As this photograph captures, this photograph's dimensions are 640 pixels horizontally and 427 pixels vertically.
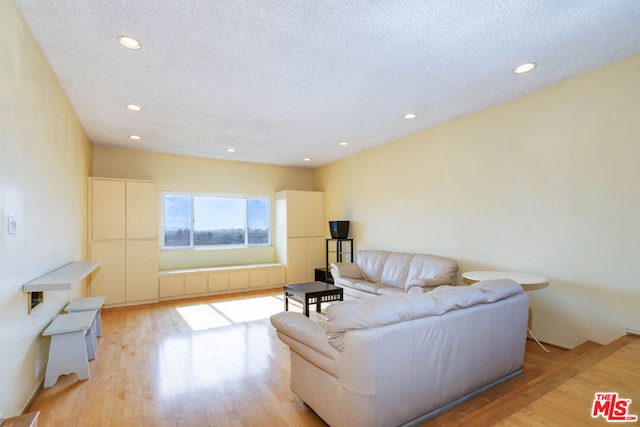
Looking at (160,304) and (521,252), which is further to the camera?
(160,304)

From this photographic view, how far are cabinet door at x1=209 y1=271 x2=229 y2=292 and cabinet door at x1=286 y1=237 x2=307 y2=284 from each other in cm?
127

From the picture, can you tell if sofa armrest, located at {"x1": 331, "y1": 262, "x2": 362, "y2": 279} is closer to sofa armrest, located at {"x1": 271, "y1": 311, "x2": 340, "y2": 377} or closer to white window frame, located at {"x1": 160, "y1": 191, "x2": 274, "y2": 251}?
white window frame, located at {"x1": 160, "y1": 191, "x2": 274, "y2": 251}

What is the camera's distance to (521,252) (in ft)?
11.1

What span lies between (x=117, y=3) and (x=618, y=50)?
374cm

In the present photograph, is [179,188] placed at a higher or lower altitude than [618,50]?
lower

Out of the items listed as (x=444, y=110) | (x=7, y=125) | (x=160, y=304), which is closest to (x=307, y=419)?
(x=7, y=125)

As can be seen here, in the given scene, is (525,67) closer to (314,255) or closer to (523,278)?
(523,278)

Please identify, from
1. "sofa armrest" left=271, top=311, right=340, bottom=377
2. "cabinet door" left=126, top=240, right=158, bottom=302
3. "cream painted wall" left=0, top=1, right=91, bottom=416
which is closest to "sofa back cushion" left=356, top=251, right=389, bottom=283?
"sofa armrest" left=271, top=311, right=340, bottom=377

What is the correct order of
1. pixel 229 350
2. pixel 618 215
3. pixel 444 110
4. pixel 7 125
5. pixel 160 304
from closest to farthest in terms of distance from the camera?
pixel 7 125 < pixel 618 215 < pixel 229 350 < pixel 444 110 < pixel 160 304

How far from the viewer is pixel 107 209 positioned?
4961 millimetres

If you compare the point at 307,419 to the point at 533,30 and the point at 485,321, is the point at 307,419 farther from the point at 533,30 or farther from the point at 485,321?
the point at 533,30

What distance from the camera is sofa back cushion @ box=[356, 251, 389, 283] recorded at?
4840 mm

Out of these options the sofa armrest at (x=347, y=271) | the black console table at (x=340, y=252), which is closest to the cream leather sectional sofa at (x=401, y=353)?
the sofa armrest at (x=347, y=271)

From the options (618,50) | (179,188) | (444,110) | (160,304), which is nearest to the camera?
(618,50)
